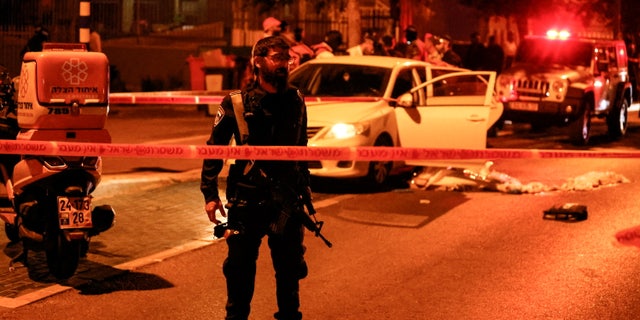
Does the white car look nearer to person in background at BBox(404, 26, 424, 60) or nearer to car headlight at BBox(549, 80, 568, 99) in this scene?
car headlight at BBox(549, 80, 568, 99)

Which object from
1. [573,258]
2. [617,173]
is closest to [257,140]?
[573,258]

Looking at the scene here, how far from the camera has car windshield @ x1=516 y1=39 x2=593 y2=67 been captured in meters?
19.6

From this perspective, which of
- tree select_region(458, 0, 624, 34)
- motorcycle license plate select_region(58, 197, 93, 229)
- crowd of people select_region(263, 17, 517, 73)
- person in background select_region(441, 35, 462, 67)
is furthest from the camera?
tree select_region(458, 0, 624, 34)

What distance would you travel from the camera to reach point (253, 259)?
565 centimetres

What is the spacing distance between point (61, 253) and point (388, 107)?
19.8ft

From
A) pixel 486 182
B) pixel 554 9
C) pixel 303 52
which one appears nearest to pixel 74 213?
pixel 486 182

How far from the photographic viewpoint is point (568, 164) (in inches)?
587

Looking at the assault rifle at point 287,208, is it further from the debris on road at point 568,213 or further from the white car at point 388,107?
the white car at point 388,107

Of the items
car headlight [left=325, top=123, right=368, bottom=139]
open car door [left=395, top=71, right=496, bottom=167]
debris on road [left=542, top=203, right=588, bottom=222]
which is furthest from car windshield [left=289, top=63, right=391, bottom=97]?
debris on road [left=542, top=203, right=588, bottom=222]

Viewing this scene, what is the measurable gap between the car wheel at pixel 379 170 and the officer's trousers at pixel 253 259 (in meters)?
6.64

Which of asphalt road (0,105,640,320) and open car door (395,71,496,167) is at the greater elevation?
open car door (395,71,496,167)

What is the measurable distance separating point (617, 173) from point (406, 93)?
3.24m

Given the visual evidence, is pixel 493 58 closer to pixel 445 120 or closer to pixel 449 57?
pixel 449 57

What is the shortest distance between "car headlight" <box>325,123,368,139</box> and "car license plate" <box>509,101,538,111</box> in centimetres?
750
